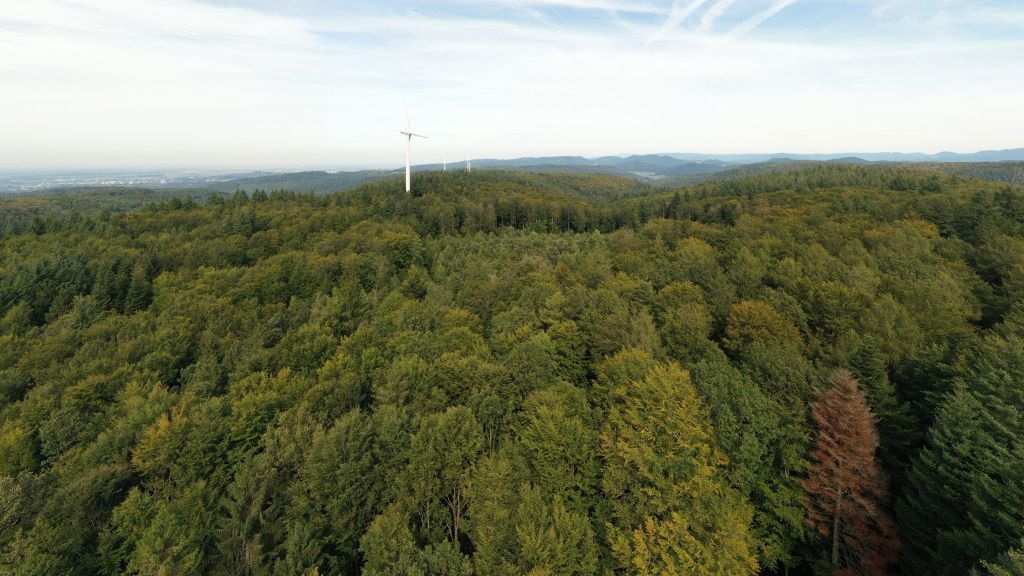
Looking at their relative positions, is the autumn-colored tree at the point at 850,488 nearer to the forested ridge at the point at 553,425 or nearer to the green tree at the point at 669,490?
the forested ridge at the point at 553,425

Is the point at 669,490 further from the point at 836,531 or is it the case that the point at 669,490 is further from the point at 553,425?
the point at 836,531

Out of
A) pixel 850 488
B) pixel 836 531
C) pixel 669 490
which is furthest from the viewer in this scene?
pixel 850 488

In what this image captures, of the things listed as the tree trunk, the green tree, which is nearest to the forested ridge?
the green tree

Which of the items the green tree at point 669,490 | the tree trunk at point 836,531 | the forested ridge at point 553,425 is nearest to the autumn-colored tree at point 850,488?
the tree trunk at point 836,531

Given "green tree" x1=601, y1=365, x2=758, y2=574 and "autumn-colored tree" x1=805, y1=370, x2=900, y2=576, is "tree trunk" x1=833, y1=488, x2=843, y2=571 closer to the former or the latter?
"autumn-colored tree" x1=805, y1=370, x2=900, y2=576

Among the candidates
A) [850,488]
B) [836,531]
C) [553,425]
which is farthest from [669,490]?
[850,488]

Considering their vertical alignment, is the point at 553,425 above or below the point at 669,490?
above

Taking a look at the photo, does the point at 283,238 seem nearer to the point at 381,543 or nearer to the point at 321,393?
the point at 321,393
